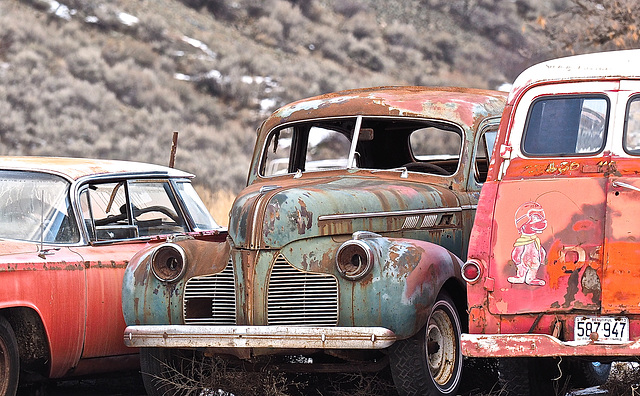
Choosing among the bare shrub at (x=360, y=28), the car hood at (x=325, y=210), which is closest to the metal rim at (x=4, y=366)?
the car hood at (x=325, y=210)

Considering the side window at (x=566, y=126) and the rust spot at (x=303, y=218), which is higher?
the side window at (x=566, y=126)

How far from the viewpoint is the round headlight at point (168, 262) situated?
6652mm

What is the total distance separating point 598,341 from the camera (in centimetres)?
573

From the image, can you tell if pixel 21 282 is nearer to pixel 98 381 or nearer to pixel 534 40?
pixel 98 381

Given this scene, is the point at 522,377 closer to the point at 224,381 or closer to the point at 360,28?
the point at 224,381

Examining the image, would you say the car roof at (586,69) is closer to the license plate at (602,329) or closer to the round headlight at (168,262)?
the license plate at (602,329)

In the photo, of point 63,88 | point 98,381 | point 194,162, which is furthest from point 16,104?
point 98,381

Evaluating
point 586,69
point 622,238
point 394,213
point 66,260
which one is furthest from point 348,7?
point 622,238

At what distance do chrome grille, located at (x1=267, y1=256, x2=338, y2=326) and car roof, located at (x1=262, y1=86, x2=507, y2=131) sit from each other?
2.04 m

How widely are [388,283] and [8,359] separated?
7.70 ft

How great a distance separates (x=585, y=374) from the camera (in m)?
7.59

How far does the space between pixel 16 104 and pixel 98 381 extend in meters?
17.8

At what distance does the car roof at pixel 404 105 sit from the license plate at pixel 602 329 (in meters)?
2.42

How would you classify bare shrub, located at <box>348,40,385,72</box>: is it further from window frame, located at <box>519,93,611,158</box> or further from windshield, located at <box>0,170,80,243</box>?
window frame, located at <box>519,93,611,158</box>
